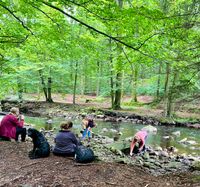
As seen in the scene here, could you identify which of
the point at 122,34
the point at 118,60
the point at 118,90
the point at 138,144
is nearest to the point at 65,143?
the point at 118,60

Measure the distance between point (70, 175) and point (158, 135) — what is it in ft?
30.6

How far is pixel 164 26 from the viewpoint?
6.22m

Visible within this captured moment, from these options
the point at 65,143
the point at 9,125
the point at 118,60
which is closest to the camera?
the point at 65,143

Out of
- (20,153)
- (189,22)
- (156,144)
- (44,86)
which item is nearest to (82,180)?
(20,153)

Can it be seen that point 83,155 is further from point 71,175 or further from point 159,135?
point 159,135

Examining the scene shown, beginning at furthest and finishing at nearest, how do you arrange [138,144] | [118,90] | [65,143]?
[118,90] < [138,144] < [65,143]

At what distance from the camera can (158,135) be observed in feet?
44.7

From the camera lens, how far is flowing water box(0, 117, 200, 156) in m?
11.6

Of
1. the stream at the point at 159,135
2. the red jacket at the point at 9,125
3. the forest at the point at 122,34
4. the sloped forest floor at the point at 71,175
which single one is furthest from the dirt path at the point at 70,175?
the stream at the point at 159,135

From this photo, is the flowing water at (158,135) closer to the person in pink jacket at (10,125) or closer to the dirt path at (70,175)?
the person in pink jacket at (10,125)

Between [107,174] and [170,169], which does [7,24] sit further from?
[170,169]

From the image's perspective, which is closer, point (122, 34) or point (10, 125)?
point (122, 34)

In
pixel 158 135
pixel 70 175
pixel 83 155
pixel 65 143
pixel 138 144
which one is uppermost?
pixel 65 143

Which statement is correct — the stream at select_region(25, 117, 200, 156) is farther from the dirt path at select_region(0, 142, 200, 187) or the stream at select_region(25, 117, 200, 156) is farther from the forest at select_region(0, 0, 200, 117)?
the dirt path at select_region(0, 142, 200, 187)
